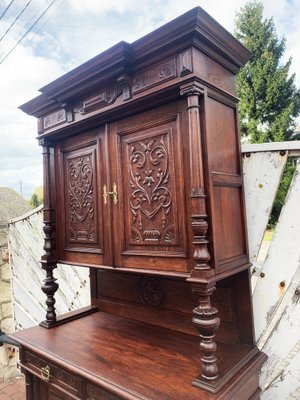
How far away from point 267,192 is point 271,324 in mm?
592

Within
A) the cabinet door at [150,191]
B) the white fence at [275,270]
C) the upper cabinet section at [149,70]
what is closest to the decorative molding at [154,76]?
the upper cabinet section at [149,70]

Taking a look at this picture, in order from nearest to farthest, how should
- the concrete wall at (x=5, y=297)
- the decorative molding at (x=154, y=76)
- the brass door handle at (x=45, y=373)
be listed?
the decorative molding at (x=154, y=76)
the brass door handle at (x=45, y=373)
the concrete wall at (x=5, y=297)

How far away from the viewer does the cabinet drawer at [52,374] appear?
1.24 m

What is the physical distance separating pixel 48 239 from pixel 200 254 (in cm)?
100

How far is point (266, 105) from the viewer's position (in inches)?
364

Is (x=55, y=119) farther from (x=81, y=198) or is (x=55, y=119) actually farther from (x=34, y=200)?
(x=34, y=200)

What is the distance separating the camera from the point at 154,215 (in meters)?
1.14

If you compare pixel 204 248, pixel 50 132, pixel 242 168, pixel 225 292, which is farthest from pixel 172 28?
pixel 225 292

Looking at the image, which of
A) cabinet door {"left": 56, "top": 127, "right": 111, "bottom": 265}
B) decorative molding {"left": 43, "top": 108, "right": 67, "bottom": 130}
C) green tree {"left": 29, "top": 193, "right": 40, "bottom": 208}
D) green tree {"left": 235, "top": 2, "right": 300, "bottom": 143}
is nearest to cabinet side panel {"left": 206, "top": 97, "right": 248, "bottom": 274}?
cabinet door {"left": 56, "top": 127, "right": 111, "bottom": 265}

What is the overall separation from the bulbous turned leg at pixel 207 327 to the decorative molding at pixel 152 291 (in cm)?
57

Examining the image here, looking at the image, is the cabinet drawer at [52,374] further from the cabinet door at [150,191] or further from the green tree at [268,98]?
the green tree at [268,98]

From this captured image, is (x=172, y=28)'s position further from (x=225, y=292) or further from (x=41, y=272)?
(x=41, y=272)

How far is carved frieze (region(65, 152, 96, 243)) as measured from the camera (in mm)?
1424

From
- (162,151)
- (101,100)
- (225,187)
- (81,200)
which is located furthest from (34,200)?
(225,187)
